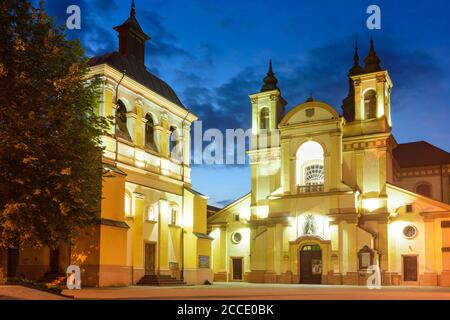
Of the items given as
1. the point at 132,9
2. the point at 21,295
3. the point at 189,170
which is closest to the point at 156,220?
the point at 189,170

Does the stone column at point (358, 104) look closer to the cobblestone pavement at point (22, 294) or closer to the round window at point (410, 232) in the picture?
the round window at point (410, 232)

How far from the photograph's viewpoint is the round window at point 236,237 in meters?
46.8

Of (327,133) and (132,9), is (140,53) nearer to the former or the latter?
(132,9)

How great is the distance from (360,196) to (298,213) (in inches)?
182

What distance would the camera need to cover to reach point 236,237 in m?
47.0

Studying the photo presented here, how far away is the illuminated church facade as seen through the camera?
40062mm

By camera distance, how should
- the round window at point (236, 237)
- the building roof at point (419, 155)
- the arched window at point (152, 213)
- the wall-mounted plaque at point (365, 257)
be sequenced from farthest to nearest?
the building roof at point (419, 155)
the round window at point (236, 237)
the wall-mounted plaque at point (365, 257)
the arched window at point (152, 213)

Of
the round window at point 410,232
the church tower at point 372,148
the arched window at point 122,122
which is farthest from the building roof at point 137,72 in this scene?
the round window at point 410,232

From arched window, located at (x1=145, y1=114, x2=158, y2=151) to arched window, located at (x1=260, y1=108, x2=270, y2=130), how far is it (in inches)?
590

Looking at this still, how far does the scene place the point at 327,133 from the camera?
1676 inches

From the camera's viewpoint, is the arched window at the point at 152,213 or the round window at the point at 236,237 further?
the round window at the point at 236,237

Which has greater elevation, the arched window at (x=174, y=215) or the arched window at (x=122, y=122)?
the arched window at (x=122, y=122)

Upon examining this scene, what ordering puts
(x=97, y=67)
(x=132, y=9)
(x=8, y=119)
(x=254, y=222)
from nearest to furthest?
(x=8, y=119), (x=97, y=67), (x=132, y=9), (x=254, y=222)

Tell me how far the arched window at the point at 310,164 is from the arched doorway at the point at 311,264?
481cm
